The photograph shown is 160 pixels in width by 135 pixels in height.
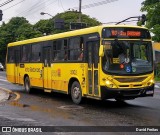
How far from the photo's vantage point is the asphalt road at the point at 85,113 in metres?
11.4

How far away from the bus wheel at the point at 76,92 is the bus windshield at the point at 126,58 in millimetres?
2091

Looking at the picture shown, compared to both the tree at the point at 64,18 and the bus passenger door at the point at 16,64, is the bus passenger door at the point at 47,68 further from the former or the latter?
the tree at the point at 64,18

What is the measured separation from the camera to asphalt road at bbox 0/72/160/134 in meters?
11.4

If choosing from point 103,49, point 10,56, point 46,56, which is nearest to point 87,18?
point 10,56

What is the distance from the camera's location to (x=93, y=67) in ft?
49.1

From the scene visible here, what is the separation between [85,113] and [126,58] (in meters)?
2.54

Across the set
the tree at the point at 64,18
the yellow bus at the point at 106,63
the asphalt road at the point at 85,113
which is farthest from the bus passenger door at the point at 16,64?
the tree at the point at 64,18

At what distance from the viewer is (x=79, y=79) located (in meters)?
15.9

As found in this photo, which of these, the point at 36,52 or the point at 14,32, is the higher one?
the point at 14,32

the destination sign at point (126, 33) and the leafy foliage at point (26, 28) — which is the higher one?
the leafy foliage at point (26, 28)

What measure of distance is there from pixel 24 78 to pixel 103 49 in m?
8.91

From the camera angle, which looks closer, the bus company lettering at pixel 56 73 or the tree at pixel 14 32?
the bus company lettering at pixel 56 73

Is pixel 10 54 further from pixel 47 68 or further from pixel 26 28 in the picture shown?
pixel 26 28

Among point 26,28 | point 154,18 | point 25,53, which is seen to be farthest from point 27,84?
point 26,28
